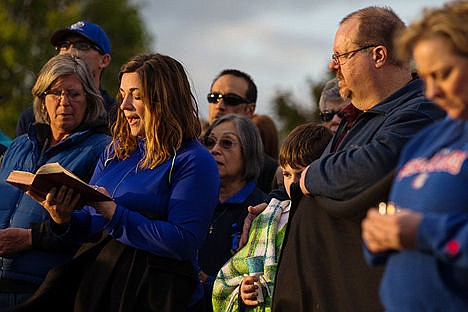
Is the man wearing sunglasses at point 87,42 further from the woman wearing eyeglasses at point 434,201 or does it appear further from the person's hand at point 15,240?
the woman wearing eyeglasses at point 434,201

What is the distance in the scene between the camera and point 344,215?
145 inches

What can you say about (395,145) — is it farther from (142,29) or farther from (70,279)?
(142,29)

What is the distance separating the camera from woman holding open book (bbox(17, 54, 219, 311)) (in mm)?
4320

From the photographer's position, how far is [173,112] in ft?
15.2

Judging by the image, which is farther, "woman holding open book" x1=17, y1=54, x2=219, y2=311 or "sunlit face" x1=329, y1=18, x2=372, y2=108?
"woman holding open book" x1=17, y1=54, x2=219, y2=311

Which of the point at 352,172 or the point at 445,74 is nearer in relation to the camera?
the point at 445,74

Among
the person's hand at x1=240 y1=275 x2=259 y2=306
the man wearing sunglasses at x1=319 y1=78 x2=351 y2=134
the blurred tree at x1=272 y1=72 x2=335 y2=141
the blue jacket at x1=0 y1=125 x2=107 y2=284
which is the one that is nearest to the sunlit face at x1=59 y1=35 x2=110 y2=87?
the blue jacket at x1=0 y1=125 x2=107 y2=284

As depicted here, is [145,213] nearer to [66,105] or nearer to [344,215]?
[344,215]

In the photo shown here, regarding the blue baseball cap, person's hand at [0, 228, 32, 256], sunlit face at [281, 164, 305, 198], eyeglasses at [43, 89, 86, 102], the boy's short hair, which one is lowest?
person's hand at [0, 228, 32, 256]

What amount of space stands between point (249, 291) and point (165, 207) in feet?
1.89

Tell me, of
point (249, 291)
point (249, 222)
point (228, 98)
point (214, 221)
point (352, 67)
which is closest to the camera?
point (352, 67)

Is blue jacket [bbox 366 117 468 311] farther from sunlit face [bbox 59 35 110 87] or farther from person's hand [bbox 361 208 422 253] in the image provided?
sunlit face [bbox 59 35 110 87]

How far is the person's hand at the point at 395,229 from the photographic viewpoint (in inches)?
99.3

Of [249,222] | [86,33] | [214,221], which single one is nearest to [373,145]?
[249,222]
